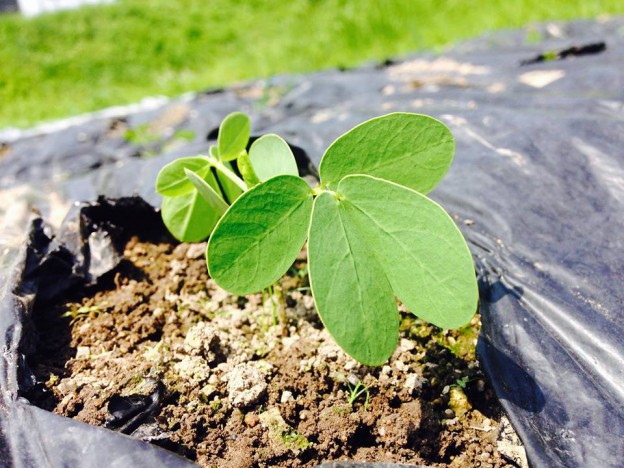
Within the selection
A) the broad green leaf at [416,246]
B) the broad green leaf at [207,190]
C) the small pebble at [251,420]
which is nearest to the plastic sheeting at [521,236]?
the small pebble at [251,420]

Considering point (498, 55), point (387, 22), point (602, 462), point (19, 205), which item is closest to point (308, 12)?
point (387, 22)

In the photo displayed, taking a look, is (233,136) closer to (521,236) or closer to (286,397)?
(286,397)

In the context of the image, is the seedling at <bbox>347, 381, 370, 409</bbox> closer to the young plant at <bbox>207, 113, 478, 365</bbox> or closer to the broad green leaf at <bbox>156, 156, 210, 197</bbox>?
the young plant at <bbox>207, 113, 478, 365</bbox>

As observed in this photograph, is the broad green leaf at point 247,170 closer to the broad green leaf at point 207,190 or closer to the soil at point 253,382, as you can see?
the broad green leaf at point 207,190

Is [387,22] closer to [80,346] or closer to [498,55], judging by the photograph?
[498,55]

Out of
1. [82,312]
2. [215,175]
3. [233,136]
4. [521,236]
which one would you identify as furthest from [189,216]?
[521,236]

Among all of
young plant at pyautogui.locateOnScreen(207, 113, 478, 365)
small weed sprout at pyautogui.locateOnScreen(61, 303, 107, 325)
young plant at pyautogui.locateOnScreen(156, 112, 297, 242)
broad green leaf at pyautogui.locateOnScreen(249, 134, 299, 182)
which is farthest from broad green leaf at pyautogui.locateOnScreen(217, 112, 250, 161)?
small weed sprout at pyautogui.locateOnScreen(61, 303, 107, 325)
